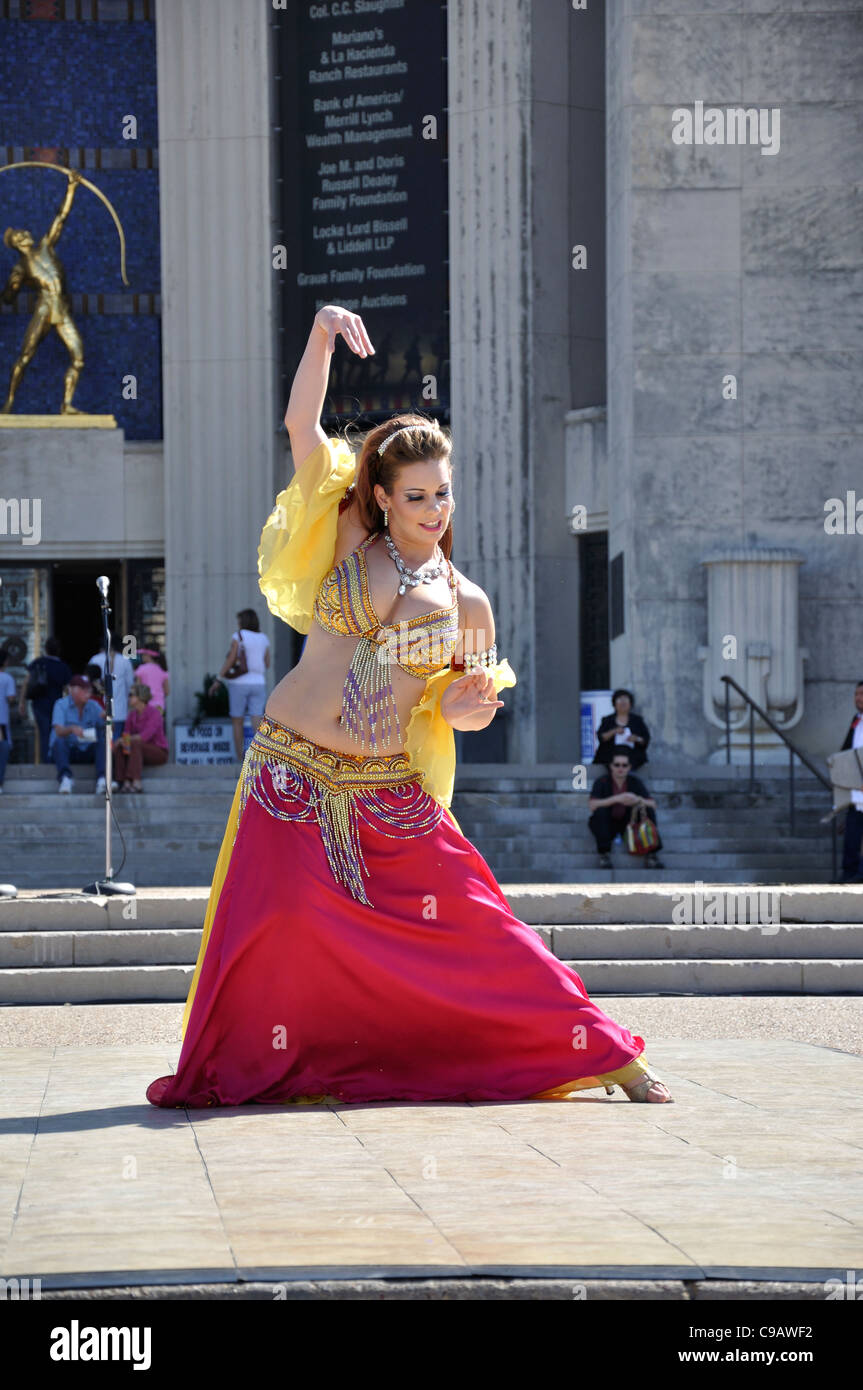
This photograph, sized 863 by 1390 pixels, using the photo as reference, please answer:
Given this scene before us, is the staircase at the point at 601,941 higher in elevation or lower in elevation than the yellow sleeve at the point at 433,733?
lower

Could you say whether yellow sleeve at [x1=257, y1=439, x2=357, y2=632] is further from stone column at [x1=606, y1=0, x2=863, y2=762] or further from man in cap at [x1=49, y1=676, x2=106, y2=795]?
stone column at [x1=606, y1=0, x2=863, y2=762]

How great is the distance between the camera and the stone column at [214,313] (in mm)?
22438

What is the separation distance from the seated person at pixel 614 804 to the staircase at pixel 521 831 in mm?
239

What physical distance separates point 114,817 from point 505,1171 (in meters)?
10.9

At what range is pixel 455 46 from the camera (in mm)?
21359

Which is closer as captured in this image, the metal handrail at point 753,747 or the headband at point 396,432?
the headband at point 396,432

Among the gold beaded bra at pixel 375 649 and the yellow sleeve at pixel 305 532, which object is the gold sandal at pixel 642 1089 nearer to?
the gold beaded bra at pixel 375 649

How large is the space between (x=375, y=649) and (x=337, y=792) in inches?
17.4

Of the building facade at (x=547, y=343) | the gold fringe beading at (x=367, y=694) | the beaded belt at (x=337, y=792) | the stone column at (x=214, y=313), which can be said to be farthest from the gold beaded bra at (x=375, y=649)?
the stone column at (x=214, y=313)

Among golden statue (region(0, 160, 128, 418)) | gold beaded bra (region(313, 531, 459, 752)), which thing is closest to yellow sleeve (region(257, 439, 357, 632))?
gold beaded bra (region(313, 531, 459, 752))

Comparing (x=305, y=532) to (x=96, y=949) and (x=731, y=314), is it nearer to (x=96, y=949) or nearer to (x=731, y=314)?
(x=96, y=949)

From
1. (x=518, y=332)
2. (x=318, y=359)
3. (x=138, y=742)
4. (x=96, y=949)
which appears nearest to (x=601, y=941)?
(x=96, y=949)

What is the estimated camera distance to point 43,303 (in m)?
23.7

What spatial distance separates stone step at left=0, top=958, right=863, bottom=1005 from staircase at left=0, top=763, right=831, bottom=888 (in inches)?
170
